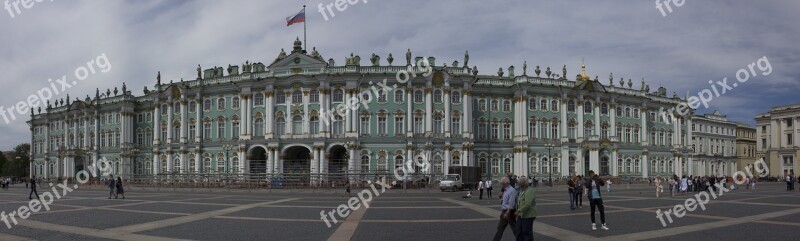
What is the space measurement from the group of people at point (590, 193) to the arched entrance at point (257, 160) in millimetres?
45000

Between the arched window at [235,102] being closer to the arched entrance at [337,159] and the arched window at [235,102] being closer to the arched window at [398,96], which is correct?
the arched entrance at [337,159]

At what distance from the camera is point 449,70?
220ft

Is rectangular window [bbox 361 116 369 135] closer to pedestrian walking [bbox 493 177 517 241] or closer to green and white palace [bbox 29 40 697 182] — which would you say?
green and white palace [bbox 29 40 697 182]

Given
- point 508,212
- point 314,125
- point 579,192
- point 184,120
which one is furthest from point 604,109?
point 508,212

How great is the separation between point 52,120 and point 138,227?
302ft

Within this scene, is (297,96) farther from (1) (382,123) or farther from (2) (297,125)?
(1) (382,123)

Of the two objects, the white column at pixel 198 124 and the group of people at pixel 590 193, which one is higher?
the white column at pixel 198 124

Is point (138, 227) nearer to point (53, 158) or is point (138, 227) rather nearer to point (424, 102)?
point (424, 102)

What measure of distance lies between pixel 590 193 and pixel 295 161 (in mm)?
51949

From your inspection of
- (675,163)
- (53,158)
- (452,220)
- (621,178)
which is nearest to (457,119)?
(621,178)

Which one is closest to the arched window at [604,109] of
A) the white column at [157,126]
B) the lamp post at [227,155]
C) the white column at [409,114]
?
the white column at [409,114]

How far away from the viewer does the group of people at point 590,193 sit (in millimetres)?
18078

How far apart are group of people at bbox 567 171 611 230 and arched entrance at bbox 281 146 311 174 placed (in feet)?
135

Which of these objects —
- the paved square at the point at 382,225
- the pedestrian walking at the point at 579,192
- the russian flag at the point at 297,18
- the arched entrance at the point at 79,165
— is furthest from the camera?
the arched entrance at the point at 79,165
